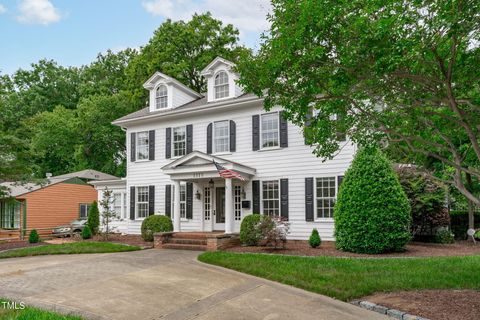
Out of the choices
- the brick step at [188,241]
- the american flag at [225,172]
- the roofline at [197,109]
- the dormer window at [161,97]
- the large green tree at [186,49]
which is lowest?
the brick step at [188,241]

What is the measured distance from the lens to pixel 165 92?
18.4 metres

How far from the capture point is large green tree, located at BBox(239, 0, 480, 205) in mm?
5422

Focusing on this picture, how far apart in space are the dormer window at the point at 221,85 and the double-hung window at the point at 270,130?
89.7 inches

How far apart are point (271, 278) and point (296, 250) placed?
396 centimetres

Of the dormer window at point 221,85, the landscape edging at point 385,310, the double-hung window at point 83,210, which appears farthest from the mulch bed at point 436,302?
the double-hung window at point 83,210

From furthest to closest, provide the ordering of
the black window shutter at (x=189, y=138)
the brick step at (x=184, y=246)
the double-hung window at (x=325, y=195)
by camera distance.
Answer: the black window shutter at (x=189, y=138) < the double-hung window at (x=325, y=195) < the brick step at (x=184, y=246)

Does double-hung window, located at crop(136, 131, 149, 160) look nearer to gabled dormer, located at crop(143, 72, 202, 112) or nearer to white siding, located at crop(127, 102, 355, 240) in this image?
white siding, located at crop(127, 102, 355, 240)

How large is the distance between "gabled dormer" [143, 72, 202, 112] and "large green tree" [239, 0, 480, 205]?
36.1ft

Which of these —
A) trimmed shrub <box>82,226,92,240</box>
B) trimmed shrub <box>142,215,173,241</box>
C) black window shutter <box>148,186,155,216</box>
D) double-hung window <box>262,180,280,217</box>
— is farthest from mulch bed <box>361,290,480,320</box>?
trimmed shrub <box>82,226,92,240</box>

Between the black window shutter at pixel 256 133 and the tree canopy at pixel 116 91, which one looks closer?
the black window shutter at pixel 256 133

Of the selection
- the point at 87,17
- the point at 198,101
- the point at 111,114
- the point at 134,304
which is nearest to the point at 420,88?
the point at 134,304

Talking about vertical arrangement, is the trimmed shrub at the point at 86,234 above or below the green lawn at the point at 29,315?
below

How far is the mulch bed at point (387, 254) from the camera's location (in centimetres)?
1129

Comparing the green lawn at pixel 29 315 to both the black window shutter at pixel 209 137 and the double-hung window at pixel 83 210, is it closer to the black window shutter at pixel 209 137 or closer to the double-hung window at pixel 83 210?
the black window shutter at pixel 209 137
